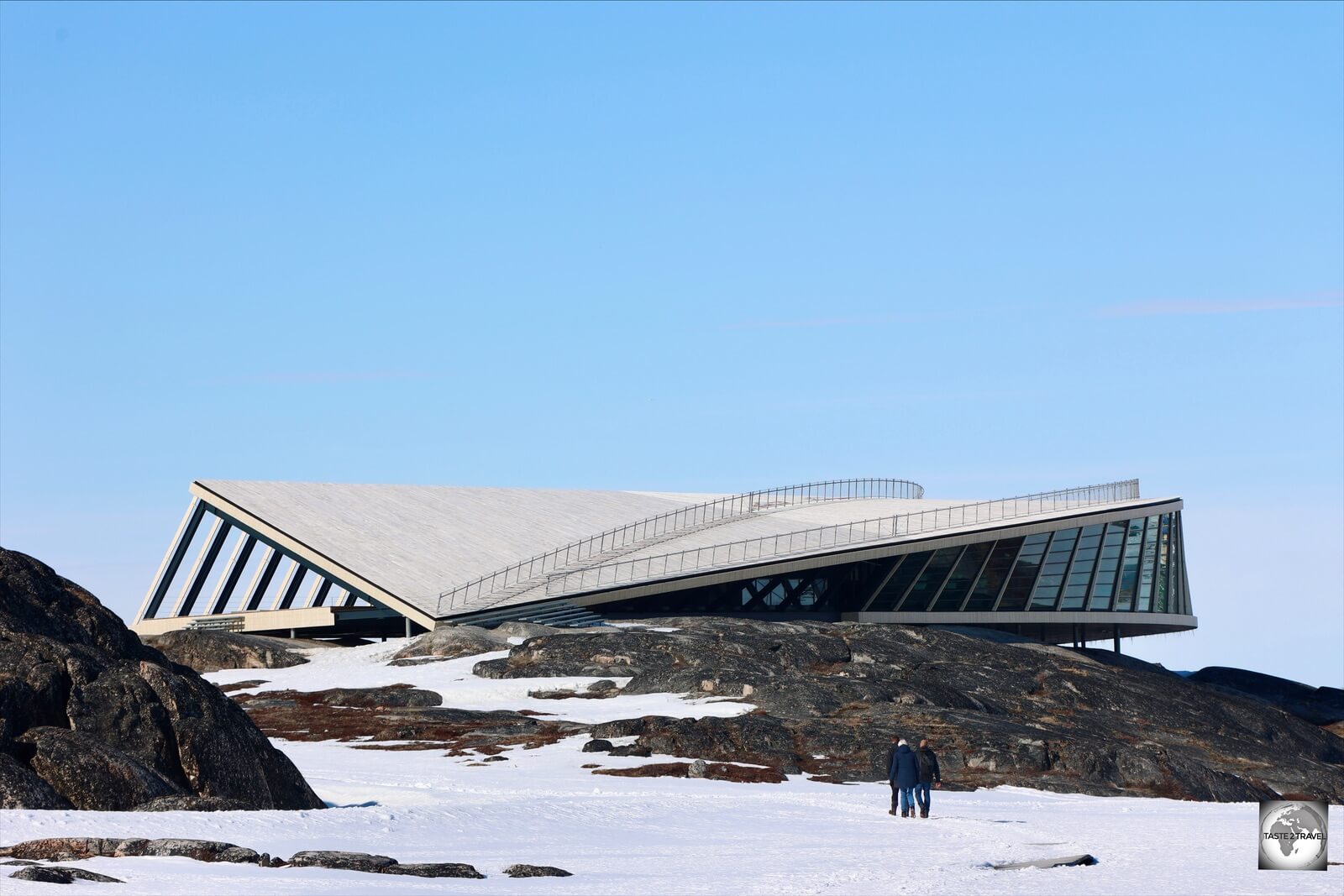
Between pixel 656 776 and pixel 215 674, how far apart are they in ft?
71.3

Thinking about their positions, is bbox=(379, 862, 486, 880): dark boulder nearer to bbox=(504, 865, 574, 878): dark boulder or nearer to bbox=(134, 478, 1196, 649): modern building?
bbox=(504, 865, 574, 878): dark boulder

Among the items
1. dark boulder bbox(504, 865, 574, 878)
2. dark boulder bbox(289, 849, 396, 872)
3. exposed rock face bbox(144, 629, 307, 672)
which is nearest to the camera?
dark boulder bbox(289, 849, 396, 872)

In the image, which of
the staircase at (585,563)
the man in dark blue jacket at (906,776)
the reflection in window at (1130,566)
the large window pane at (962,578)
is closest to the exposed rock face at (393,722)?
the man in dark blue jacket at (906,776)

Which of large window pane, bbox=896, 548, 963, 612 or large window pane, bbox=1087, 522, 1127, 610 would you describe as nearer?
large window pane, bbox=896, 548, 963, 612

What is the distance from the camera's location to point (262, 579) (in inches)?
2608

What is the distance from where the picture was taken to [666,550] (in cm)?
6256

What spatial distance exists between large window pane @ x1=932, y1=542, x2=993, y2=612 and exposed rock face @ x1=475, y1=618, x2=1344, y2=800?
860 centimetres

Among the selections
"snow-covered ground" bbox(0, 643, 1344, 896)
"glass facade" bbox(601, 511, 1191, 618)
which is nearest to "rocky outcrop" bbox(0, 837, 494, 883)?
"snow-covered ground" bbox(0, 643, 1344, 896)

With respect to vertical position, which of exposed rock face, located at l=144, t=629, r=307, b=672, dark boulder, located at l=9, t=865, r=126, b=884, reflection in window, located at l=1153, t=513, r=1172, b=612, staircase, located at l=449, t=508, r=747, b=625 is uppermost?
reflection in window, located at l=1153, t=513, r=1172, b=612

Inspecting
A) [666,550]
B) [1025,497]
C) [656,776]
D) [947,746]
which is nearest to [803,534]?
[666,550]

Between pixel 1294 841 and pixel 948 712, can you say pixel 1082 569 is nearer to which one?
pixel 948 712

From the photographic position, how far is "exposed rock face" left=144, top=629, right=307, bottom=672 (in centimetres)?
4919

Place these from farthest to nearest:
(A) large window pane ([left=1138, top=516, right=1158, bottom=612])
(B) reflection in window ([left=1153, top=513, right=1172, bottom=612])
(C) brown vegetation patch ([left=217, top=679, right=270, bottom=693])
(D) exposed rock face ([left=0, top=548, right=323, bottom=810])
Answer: (B) reflection in window ([left=1153, top=513, right=1172, bottom=612])
(A) large window pane ([left=1138, top=516, right=1158, bottom=612])
(C) brown vegetation patch ([left=217, top=679, right=270, bottom=693])
(D) exposed rock face ([left=0, top=548, right=323, bottom=810])

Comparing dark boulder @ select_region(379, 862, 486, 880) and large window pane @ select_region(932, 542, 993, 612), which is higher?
large window pane @ select_region(932, 542, 993, 612)
